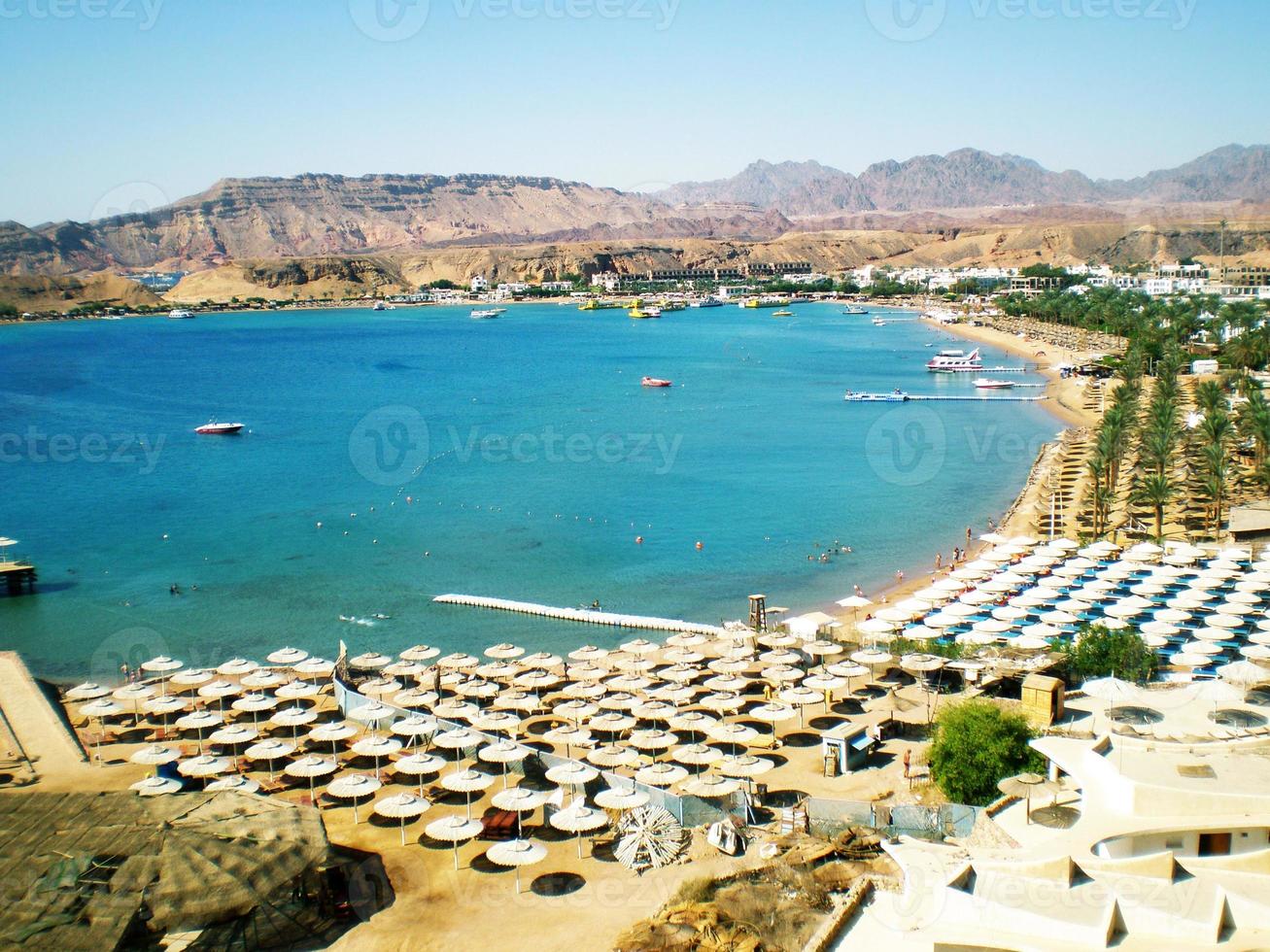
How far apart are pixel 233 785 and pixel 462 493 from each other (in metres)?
34.7

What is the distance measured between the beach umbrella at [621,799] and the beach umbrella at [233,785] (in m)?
5.98

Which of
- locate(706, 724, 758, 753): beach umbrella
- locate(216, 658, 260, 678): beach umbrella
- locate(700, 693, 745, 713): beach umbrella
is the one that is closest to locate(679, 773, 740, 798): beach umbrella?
locate(706, 724, 758, 753): beach umbrella

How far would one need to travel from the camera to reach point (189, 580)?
39.9 m

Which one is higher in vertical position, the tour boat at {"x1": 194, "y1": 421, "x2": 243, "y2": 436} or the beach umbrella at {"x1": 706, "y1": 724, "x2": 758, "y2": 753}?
the tour boat at {"x1": 194, "y1": 421, "x2": 243, "y2": 436}

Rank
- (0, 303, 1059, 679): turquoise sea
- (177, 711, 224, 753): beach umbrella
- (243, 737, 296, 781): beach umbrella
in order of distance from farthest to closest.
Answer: (0, 303, 1059, 679): turquoise sea → (177, 711, 224, 753): beach umbrella → (243, 737, 296, 781): beach umbrella

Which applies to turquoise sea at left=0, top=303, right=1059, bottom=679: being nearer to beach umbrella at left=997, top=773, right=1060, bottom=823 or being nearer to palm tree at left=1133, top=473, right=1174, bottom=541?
palm tree at left=1133, top=473, right=1174, bottom=541

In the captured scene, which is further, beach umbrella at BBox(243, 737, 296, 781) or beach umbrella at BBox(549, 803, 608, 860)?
beach umbrella at BBox(243, 737, 296, 781)

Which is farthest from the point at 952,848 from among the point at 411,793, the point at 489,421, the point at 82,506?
the point at 489,421

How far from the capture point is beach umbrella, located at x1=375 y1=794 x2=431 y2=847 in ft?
60.5

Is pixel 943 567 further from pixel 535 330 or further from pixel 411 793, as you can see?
pixel 535 330

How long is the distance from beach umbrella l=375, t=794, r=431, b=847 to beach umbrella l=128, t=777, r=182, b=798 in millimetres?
3692

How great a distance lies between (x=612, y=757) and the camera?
20.6 metres

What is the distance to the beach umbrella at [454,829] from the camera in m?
17.6

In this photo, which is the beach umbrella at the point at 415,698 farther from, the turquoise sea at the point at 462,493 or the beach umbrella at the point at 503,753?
the turquoise sea at the point at 462,493
